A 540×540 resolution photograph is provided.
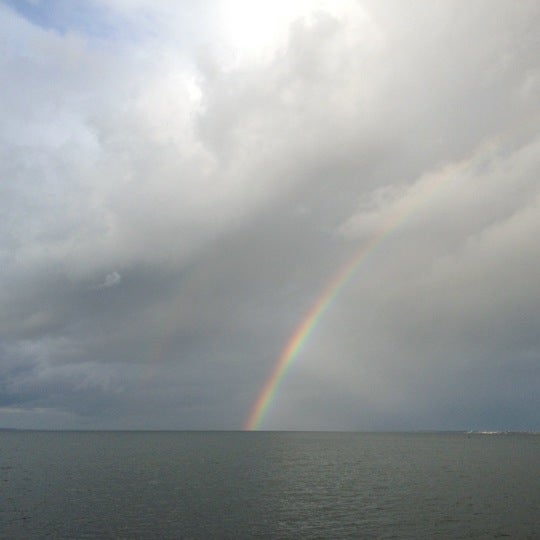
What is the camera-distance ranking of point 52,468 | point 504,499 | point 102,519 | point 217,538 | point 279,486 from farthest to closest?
point 52,468
point 279,486
point 504,499
point 102,519
point 217,538

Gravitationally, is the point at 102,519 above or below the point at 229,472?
below

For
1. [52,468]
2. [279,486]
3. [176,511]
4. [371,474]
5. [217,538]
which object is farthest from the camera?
[52,468]

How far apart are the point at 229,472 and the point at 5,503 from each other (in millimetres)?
54097

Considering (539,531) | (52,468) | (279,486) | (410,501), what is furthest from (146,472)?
(539,531)

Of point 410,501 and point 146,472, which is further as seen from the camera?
point 146,472

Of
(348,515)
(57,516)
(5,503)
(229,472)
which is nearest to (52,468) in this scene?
(229,472)

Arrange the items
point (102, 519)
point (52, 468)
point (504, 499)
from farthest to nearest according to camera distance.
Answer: point (52, 468) → point (504, 499) → point (102, 519)

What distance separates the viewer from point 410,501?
7188cm

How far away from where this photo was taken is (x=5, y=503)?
228ft

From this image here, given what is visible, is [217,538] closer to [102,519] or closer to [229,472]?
[102,519]

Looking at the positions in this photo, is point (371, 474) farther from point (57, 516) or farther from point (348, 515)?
point (57, 516)

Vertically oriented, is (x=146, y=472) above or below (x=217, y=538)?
above

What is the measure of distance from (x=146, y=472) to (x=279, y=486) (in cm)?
3881

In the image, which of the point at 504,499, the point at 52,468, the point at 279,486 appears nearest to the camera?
the point at 504,499
